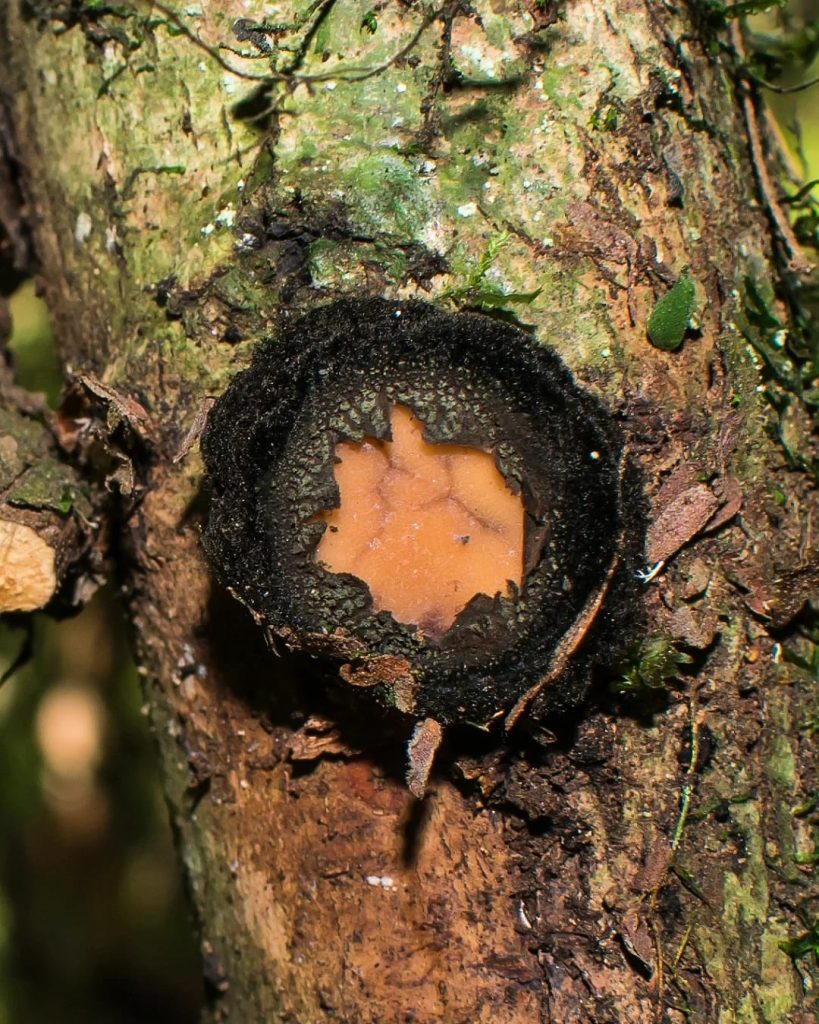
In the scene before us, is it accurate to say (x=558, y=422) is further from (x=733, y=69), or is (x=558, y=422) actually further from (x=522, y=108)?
(x=733, y=69)

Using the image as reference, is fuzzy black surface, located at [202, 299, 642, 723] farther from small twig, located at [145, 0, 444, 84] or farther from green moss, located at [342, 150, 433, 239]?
small twig, located at [145, 0, 444, 84]

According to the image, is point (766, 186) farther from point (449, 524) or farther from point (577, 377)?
point (449, 524)

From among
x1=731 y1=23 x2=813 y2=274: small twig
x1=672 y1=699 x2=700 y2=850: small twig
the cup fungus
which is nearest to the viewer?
the cup fungus

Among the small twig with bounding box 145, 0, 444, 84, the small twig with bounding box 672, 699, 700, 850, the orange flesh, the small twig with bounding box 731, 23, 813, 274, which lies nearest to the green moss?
the small twig with bounding box 145, 0, 444, 84

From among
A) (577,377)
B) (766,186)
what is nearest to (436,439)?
(577,377)

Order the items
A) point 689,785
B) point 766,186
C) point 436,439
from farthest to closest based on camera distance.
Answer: point 766,186
point 689,785
point 436,439

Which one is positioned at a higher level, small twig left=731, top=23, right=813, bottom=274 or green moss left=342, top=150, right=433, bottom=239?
A: small twig left=731, top=23, right=813, bottom=274

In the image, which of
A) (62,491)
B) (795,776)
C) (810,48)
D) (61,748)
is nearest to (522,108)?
(810,48)
